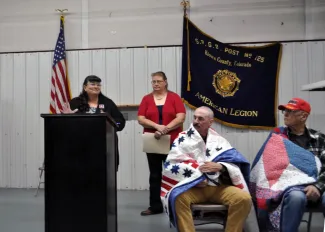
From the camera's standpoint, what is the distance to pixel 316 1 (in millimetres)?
4812

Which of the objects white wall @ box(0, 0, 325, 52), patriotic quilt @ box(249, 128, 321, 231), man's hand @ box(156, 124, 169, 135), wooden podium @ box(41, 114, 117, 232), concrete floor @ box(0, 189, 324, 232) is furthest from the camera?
white wall @ box(0, 0, 325, 52)

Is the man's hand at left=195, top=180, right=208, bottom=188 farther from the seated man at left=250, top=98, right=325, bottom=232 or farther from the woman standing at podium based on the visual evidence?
the woman standing at podium

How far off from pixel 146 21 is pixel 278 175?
3278mm

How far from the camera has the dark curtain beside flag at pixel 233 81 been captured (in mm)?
4746

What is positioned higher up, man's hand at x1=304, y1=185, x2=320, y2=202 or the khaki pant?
man's hand at x1=304, y1=185, x2=320, y2=202

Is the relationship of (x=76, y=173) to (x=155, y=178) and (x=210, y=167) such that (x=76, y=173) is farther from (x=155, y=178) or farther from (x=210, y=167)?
(x=155, y=178)

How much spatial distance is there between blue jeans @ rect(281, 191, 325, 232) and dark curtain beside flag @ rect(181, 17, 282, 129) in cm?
245

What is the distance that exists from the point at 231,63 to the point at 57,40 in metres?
2.37

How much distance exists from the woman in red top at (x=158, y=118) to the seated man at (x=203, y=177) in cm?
81

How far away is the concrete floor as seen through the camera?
3.11m

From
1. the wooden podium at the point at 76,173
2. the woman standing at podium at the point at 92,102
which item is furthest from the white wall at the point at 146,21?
the wooden podium at the point at 76,173

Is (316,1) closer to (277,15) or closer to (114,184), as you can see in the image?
(277,15)

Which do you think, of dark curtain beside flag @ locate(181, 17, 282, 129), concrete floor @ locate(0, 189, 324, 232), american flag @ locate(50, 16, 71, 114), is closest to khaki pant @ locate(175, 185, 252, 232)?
concrete floor @ locate(0, 189, 324, 232)

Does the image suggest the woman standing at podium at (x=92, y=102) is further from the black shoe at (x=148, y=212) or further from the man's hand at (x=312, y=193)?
the man's hand at (x=312, y=193)
